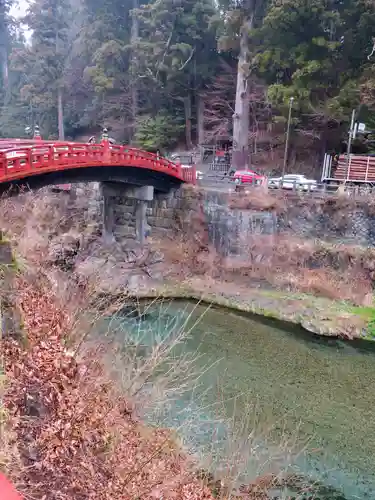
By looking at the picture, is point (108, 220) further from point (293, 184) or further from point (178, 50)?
point (178, 50)

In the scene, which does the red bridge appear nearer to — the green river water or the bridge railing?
the bridge railing

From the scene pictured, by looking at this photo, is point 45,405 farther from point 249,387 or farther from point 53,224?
point 53,224

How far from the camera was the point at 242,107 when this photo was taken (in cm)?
2545

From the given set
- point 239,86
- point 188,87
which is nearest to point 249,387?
point 239,86

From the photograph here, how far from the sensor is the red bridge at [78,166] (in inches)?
509

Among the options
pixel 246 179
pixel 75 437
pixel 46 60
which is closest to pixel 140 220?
pixel 246 179

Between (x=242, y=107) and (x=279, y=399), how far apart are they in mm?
19371

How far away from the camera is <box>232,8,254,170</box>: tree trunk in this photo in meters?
24.2

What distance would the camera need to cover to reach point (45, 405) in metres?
7.30

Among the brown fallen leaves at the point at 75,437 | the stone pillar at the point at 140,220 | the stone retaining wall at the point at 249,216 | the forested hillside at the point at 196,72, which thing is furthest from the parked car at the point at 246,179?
the brown fallen leaves at the point at 75,437

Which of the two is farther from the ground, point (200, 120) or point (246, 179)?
point (200, 120)

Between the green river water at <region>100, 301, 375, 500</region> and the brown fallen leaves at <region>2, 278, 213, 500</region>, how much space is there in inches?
50.0

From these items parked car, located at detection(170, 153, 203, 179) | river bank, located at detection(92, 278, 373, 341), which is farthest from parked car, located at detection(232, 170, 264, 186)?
parked car, located at detection(170, 153, 203, 179)

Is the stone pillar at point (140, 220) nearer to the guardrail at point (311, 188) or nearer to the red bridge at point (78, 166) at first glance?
the red bridge at point (78, 166)
